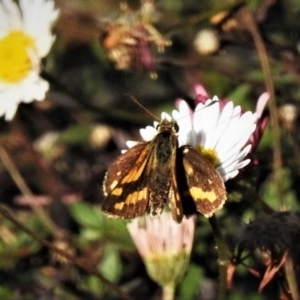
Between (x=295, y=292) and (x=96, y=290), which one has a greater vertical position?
(x=295, y=292)

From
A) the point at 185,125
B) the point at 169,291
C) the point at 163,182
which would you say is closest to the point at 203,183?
the point at 163,182

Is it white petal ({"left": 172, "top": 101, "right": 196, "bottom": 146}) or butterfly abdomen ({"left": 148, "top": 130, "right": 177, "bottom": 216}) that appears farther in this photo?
white petal ({"left": 172, "top": 101, "right": 196, "bottom": 146})

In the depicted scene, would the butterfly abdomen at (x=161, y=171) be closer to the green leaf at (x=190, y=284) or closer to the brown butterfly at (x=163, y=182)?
the brown butterfly at (x=163, y=182)

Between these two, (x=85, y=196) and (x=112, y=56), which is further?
(x=85, y=196)

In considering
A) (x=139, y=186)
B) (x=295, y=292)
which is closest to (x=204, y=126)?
(x=139, y=186)

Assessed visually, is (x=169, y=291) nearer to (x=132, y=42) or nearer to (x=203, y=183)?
(x=203, y=183)

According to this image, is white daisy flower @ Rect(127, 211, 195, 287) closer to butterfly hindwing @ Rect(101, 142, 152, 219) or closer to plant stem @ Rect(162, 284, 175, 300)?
plant stem @ Rect(162, 284, 175, 300)

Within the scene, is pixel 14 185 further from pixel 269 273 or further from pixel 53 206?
pixel 269 273

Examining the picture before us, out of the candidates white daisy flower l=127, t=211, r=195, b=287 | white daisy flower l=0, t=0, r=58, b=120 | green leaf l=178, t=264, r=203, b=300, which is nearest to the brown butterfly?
white daisy flower l=127, t=211, r=195, b=287
